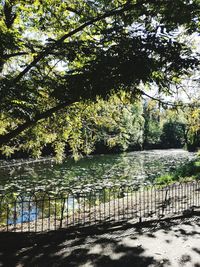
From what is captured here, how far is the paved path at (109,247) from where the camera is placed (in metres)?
6.23

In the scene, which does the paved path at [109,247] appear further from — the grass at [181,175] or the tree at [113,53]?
the grass at [181,175]

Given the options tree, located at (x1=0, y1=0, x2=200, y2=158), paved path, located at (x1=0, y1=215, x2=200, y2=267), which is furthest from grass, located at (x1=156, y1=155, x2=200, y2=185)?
tree, located at (x1=0, y1=0, x2=200, y2=158)

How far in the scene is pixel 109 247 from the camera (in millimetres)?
7020

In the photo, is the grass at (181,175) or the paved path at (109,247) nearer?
the paved path at (109,247)

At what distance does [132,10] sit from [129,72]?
7.68 ft

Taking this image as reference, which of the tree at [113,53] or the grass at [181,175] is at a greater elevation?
the tree at [113,53]

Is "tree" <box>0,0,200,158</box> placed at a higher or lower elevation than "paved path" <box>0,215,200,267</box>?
higher

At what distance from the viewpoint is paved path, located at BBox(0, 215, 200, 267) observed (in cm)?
623

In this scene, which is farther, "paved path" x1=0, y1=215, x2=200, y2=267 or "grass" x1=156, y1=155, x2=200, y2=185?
"grass" x1=156, y1=155, x2=200, y2=185

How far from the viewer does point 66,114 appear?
1168 cm

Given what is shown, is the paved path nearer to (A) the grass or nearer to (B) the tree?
(B) the tree

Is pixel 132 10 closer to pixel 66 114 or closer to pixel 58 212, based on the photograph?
pixel 66 114

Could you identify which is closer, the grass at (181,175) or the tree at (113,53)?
the tree at (113,53)

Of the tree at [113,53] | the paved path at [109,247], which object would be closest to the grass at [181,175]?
the paved path at [109,247]
